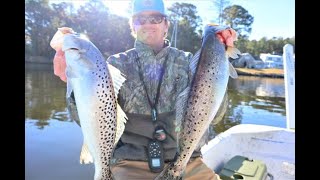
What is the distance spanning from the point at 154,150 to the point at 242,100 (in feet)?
76.3

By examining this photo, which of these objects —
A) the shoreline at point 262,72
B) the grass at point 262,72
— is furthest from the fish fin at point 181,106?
the grass at point 262,72

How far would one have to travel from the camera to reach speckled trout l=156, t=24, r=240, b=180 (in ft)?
8.04

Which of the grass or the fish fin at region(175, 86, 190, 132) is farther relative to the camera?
the grass

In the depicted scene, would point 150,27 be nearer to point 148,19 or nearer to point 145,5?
point 148,19

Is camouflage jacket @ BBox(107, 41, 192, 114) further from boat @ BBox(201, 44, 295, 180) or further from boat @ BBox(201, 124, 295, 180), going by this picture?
boat @ BBox(201, 124, 295, 180)

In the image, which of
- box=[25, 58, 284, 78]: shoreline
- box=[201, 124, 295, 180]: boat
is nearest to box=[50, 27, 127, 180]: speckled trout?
box=[201, 124, 295, 180]: boat

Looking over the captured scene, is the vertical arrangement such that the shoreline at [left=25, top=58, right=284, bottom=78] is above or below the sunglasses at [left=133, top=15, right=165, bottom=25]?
below

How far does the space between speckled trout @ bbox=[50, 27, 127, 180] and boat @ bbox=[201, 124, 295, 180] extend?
11.8 ft

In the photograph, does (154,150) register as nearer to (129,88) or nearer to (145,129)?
(145,129)

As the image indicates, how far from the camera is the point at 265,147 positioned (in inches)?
245

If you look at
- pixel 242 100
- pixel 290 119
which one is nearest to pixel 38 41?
pixel 242 100

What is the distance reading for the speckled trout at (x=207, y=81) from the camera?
8.04ft

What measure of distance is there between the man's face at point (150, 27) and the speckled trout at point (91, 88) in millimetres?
885

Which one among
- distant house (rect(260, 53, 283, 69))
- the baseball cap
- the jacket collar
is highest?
distant house (rect(260, 53, 283, 69))
